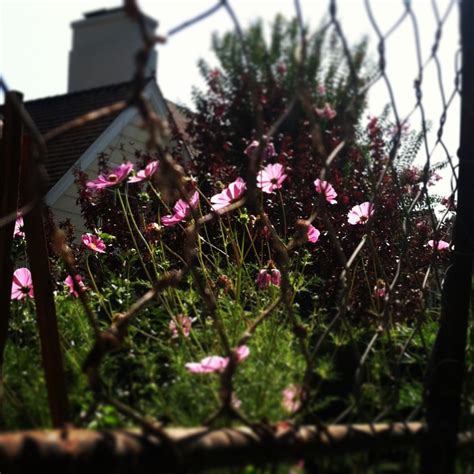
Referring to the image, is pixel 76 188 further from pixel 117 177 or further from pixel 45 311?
pixel 45 311

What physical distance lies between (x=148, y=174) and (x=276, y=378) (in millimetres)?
918

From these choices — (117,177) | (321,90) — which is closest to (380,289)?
(117,177)

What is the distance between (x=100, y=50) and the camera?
582 inches

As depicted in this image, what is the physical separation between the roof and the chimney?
9.02ft

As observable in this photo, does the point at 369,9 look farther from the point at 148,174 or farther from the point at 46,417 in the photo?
the point at 148,174

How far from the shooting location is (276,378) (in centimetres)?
124

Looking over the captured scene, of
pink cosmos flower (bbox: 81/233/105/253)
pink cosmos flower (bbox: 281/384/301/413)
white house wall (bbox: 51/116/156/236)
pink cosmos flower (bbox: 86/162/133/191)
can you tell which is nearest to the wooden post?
pink cosmos flower (bbox: 281/384/301/413)

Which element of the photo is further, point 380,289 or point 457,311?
point 380,289

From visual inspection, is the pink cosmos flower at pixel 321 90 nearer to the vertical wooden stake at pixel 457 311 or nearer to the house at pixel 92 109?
the house at pixel 92 109

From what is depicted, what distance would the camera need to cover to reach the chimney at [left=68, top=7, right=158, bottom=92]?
1454cm

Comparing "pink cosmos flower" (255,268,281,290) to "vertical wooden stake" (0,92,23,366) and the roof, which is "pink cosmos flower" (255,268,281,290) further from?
the roof

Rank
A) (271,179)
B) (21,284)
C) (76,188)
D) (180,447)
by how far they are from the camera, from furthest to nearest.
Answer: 1. (76,188)
2. (271,179)
3. (21,284)
4. (180,447)

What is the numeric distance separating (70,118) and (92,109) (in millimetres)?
527

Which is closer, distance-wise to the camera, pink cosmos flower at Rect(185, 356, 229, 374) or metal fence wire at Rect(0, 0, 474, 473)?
metal fence wire at Rect(0, 0, 474, 473)
